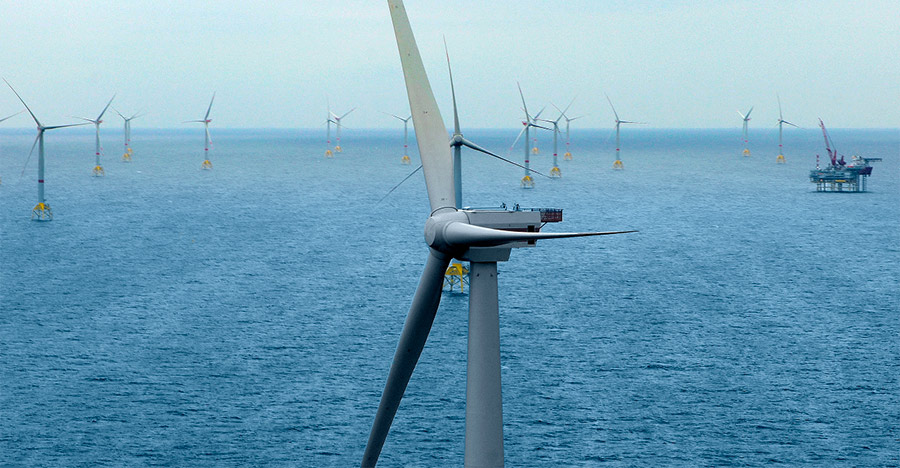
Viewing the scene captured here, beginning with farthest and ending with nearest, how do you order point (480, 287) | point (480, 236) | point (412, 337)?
point (412, 337)
point (480, 287)
point (480, 236)

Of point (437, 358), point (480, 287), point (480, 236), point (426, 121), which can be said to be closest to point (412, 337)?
point (480, 287)

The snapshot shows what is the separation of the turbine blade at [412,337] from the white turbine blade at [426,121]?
4.43ft

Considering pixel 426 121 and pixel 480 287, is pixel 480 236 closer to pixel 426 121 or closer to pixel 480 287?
pixel 480 287

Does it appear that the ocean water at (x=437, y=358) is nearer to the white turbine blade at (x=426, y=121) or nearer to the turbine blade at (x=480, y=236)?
the white turbine blade at (x=426, y=121)

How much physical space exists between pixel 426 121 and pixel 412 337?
35.2ft

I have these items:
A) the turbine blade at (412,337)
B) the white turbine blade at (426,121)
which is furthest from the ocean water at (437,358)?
the white turbine blade at (426,121)

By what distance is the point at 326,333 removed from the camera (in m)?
103

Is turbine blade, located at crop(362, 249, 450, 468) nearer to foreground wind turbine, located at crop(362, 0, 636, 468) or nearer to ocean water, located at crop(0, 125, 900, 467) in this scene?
foreground wind turbine, located at crop(362, 0, 636, 468)

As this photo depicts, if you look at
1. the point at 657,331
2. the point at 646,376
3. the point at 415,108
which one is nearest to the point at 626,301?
the point at 657,331

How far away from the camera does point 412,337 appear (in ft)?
150

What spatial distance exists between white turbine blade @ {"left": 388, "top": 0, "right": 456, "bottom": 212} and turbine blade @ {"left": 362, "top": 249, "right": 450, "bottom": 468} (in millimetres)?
1351

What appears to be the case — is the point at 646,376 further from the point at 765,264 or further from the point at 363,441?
the point at 765,264

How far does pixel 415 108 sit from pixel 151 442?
3534cm

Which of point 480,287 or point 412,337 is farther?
point 412,337
